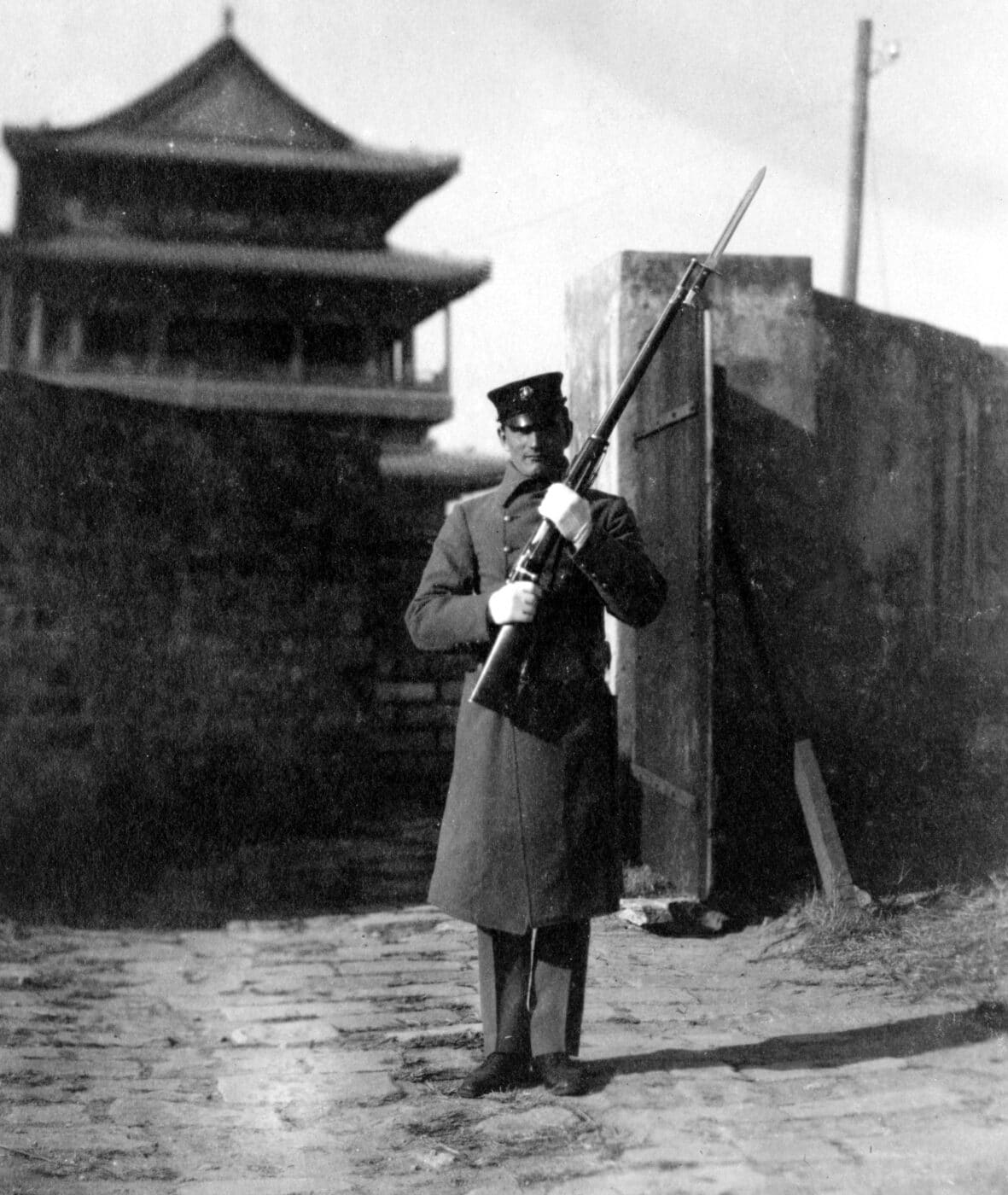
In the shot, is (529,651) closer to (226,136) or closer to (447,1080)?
(447,1080)

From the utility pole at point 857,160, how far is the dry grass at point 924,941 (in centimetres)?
1275

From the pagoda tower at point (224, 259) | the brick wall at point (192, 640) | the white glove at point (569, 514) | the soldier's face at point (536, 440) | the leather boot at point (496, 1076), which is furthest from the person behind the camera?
the pagoda tower at point (224, 259)

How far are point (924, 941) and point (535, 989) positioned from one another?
2079 millimetres

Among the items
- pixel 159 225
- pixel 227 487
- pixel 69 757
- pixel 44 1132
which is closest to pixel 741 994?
pixel 44 1132

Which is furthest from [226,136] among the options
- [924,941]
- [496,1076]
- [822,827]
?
[496,1076]

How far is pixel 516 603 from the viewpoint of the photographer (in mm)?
3443

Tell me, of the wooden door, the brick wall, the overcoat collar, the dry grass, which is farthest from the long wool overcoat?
the brick wall

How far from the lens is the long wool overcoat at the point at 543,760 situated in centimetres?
352

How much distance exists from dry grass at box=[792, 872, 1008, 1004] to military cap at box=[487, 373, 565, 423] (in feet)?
7.27

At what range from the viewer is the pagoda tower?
21922mm

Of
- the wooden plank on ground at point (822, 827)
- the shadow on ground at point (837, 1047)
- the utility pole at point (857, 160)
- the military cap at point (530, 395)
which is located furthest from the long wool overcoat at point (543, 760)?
the utility pole at point (857, 160)

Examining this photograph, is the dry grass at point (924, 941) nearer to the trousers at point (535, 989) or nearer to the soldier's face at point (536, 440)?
the trousers at point (535, 989)

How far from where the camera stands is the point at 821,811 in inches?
218

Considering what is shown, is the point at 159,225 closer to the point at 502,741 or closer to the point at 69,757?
the point at 69,757
